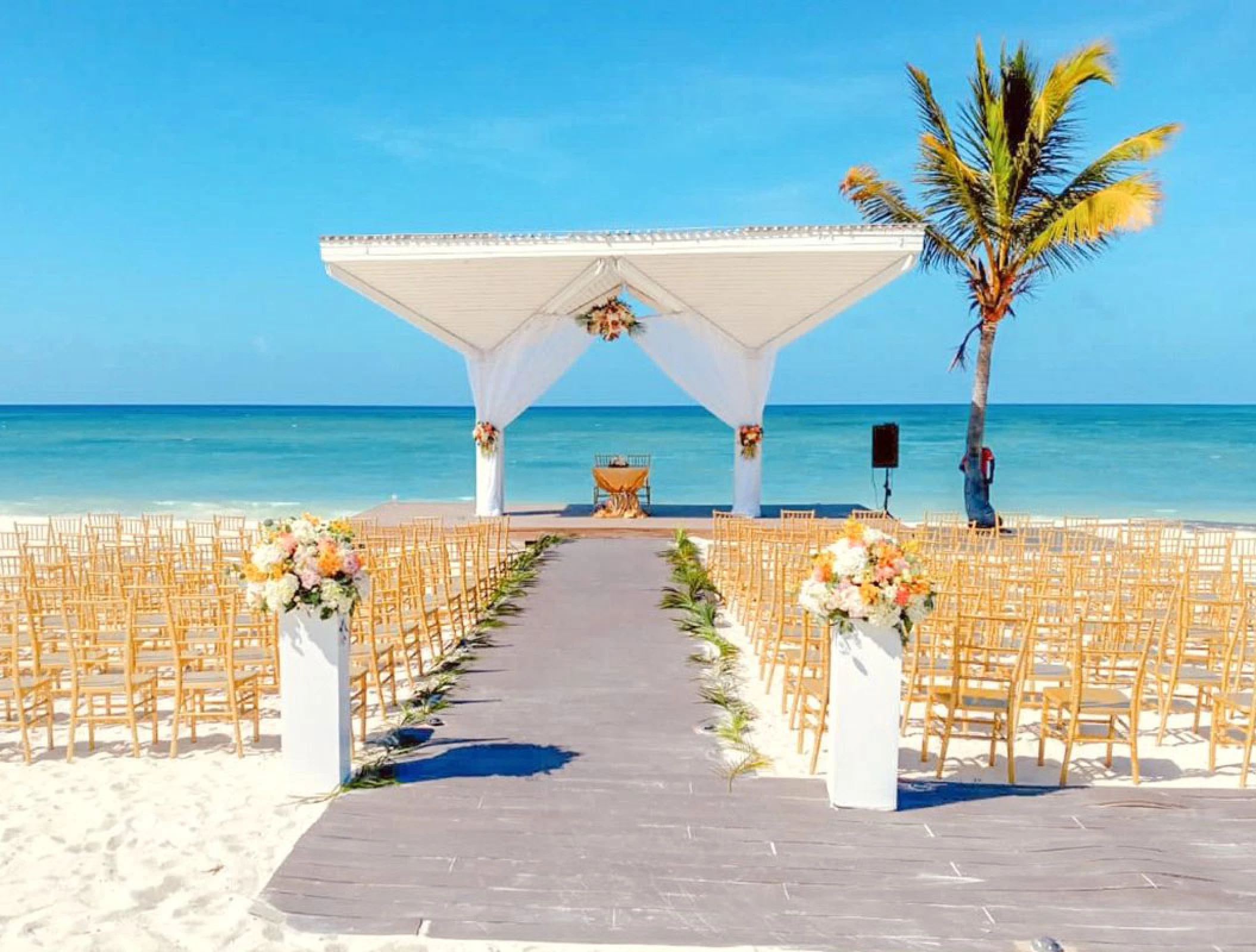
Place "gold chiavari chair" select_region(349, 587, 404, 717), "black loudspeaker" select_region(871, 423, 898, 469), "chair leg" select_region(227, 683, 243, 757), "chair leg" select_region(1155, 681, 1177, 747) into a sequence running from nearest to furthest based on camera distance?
1. "chair leg" select_region(227, 683, 243, 757)
2. "chair leg" select_region(1155, 681, 1177, 747)
3. "gold chiavari chair" select_region(349, 587, 404, 717)
4. "black loudspeaker" select_region(871, 423, 898, 469)

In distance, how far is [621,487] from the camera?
14.2 m

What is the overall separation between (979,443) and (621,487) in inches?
205

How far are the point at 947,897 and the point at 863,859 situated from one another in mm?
356

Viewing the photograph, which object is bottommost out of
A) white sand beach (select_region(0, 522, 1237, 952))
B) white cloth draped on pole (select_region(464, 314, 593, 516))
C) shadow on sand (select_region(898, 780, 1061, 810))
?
white sand beach (select_region(0, 522, 1237, 952))

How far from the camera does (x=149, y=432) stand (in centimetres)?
5469

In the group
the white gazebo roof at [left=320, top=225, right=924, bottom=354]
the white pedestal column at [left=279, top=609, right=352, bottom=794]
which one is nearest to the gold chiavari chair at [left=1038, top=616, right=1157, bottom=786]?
the white pedestal column at [left=279, top=609, right=352, bottom=794]

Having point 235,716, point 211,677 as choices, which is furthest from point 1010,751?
point 211,677

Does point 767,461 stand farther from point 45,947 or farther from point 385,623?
point 45,947

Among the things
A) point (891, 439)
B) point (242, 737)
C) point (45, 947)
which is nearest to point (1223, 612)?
point (242, 737)

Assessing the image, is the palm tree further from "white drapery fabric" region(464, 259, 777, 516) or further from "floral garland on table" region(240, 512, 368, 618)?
"floral garland on table" region(240, 512, 368, 618)

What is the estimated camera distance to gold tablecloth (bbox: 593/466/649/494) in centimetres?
1419

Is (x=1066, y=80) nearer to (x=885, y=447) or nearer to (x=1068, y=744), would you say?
(x=885, y=447)

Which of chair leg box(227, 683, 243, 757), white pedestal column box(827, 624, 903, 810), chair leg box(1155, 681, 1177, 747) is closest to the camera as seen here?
white pedestal column box(827, 624, 903, 810)

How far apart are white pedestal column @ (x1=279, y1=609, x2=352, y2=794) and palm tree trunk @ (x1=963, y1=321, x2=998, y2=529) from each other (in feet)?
36.0
